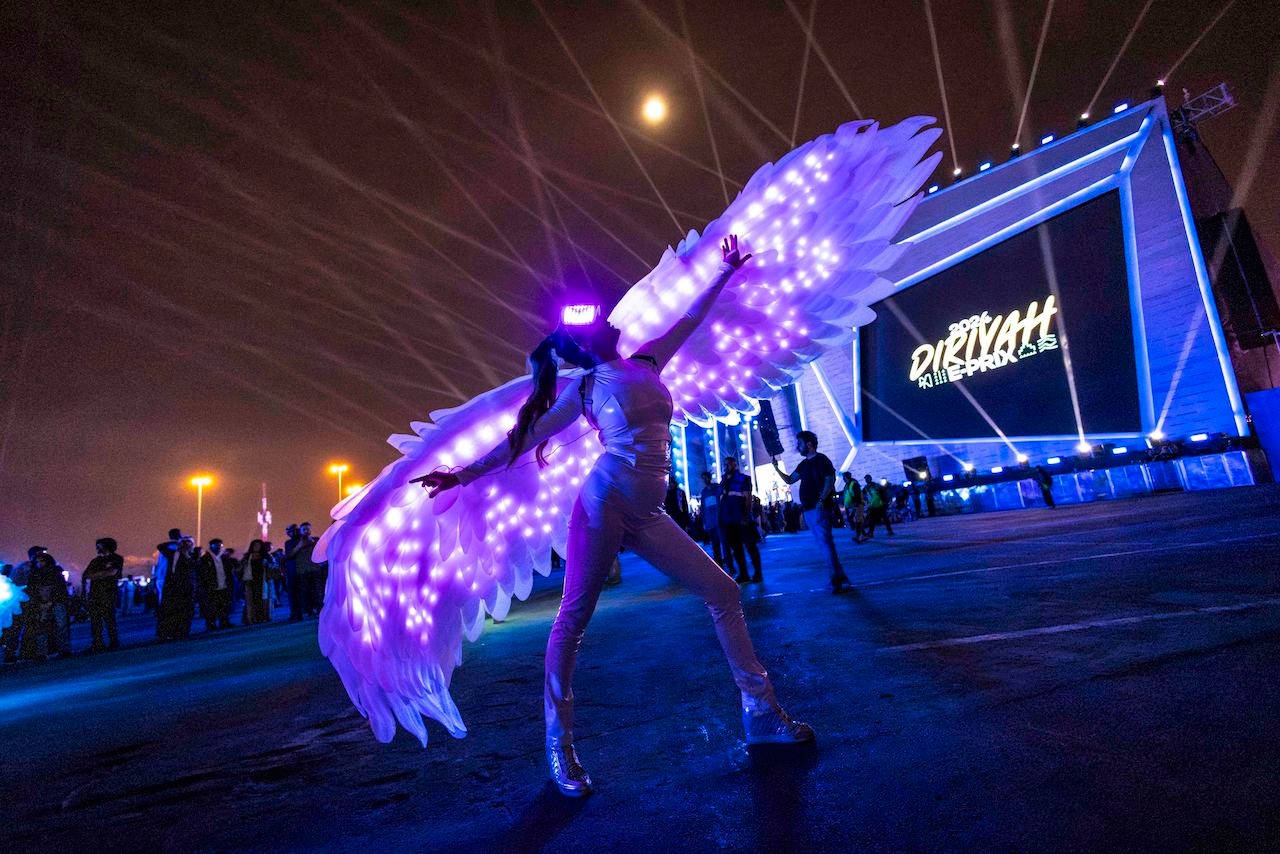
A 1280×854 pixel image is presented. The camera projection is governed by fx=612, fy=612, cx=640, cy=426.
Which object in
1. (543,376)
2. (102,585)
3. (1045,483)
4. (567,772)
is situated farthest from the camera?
(1045,483)

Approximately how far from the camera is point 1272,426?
17.3 m

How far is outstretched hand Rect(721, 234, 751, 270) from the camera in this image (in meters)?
3.03

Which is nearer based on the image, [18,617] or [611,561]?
[611,561]

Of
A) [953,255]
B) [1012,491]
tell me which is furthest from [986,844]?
[953,255]

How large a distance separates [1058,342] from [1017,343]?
1.68 meters

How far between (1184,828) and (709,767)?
1344 mm

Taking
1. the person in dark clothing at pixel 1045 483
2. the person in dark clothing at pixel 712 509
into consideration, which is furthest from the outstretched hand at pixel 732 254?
the person in dark clothing at pixel 1045 483

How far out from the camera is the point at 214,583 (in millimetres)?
12953

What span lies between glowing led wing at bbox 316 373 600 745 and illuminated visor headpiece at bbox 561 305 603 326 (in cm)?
25

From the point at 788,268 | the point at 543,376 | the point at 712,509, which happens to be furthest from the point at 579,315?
the point at 712,509

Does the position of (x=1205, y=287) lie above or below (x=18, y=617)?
above

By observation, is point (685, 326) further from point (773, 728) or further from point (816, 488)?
point (816, 488)

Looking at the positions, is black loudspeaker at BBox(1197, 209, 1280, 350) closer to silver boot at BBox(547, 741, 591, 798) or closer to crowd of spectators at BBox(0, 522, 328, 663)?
silver boot at BBox(547, 741, 591, 798)

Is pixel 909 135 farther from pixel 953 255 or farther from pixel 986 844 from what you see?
pixel 953 255
